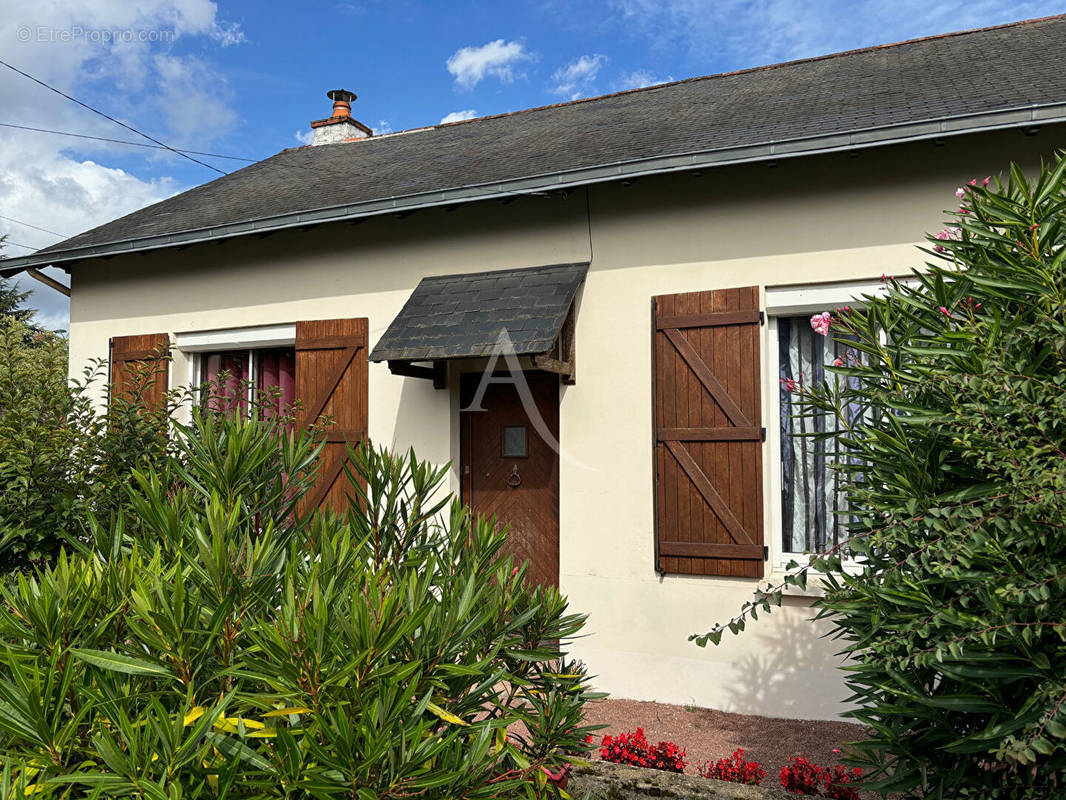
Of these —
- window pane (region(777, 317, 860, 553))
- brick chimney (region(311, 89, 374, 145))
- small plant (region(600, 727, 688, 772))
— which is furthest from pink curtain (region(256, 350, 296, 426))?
small plant (region(600, 727, 688, 772))

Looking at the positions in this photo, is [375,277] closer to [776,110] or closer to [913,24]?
[776,110]

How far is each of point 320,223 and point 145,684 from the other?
5283mm

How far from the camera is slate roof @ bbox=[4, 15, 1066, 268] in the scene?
500 centimetres

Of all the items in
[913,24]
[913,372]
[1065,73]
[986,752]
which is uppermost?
[913,24]

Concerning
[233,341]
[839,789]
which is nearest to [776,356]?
[839,789]

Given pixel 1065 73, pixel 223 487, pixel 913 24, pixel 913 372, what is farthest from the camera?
pixel 913 24

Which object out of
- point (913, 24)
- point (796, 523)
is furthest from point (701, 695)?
point (913, 24)

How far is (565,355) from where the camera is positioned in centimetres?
579

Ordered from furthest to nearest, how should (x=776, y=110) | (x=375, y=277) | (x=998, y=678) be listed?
1. (x=375, y=277)
2. (x=776, y=110)
3. (x=998, y=678)

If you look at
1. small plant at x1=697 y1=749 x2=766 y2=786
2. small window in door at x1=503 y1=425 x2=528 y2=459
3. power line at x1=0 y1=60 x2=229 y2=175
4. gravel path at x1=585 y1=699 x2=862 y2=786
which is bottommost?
gravel path at x1=585 y1=699 x2=862 y2=786

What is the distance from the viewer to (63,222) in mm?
24203

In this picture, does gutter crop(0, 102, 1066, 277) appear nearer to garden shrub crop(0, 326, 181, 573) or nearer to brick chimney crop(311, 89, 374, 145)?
garden shrub crop(0, 326, 181, 573)

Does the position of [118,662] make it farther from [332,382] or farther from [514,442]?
[332,382]

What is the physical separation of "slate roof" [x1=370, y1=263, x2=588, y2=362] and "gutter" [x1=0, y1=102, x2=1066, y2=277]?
62 cm
